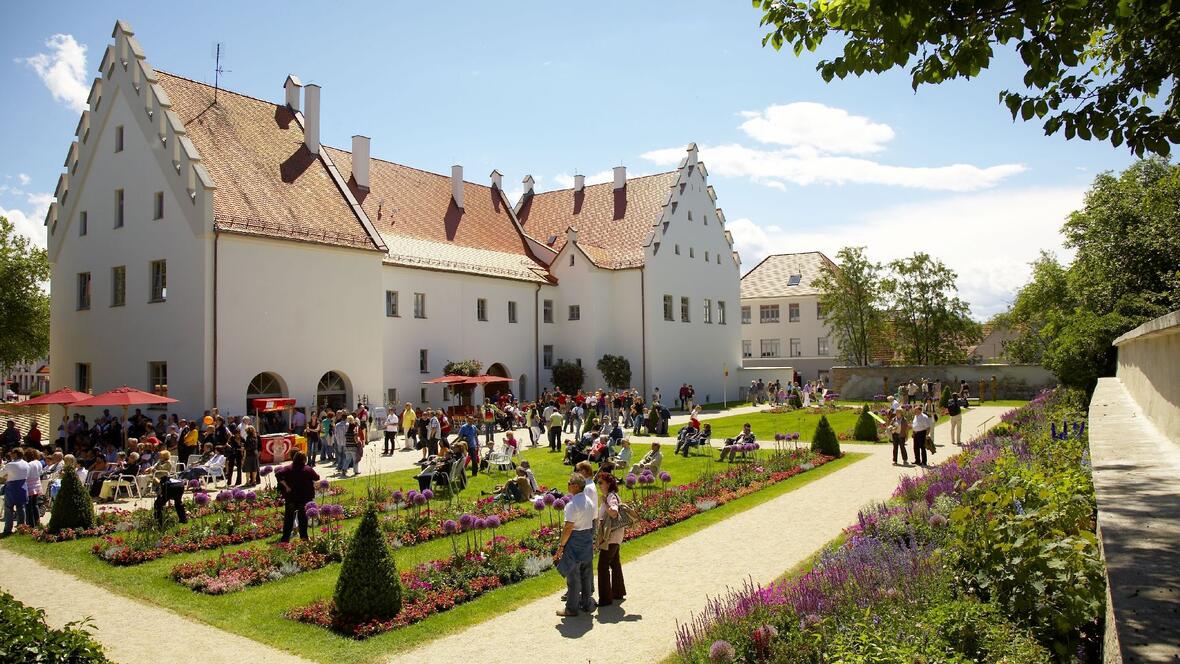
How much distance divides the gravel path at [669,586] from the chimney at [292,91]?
105 feet

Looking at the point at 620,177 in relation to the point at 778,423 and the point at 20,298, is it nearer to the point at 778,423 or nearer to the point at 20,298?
the point at 778,423

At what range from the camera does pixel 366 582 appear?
10.1m

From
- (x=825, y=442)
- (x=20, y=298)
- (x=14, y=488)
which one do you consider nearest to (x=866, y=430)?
(x=825, y=442)

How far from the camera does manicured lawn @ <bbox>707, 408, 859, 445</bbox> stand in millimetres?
32406

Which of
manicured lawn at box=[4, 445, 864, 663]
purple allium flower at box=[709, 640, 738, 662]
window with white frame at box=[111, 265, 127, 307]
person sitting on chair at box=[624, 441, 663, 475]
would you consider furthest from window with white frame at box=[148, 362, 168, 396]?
purple allium flower at box=[709, 640, 738, 662]

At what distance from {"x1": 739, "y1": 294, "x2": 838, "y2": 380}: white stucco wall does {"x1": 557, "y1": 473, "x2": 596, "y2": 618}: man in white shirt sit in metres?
60.4

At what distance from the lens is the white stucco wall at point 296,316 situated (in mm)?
29594

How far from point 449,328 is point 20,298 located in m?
31.7

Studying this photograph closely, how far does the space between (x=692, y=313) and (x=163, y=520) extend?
135 ft

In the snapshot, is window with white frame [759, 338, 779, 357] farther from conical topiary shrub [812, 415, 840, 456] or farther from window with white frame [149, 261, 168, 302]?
window with white frame [149, 261, 168, 302]

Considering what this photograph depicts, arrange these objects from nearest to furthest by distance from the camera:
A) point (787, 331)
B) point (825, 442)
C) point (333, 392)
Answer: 1. point (825, 442)
2. point (333, 392)
3. point (787, 331)

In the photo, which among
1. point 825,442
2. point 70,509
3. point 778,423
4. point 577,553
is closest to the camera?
point 577,553

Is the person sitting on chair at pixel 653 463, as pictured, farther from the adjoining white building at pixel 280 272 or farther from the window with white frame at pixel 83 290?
the window with white frame at pixel 83 290

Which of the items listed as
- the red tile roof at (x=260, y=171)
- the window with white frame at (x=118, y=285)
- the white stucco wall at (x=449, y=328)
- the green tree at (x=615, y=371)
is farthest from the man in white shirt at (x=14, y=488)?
the green tree at (x=615, y=371)
